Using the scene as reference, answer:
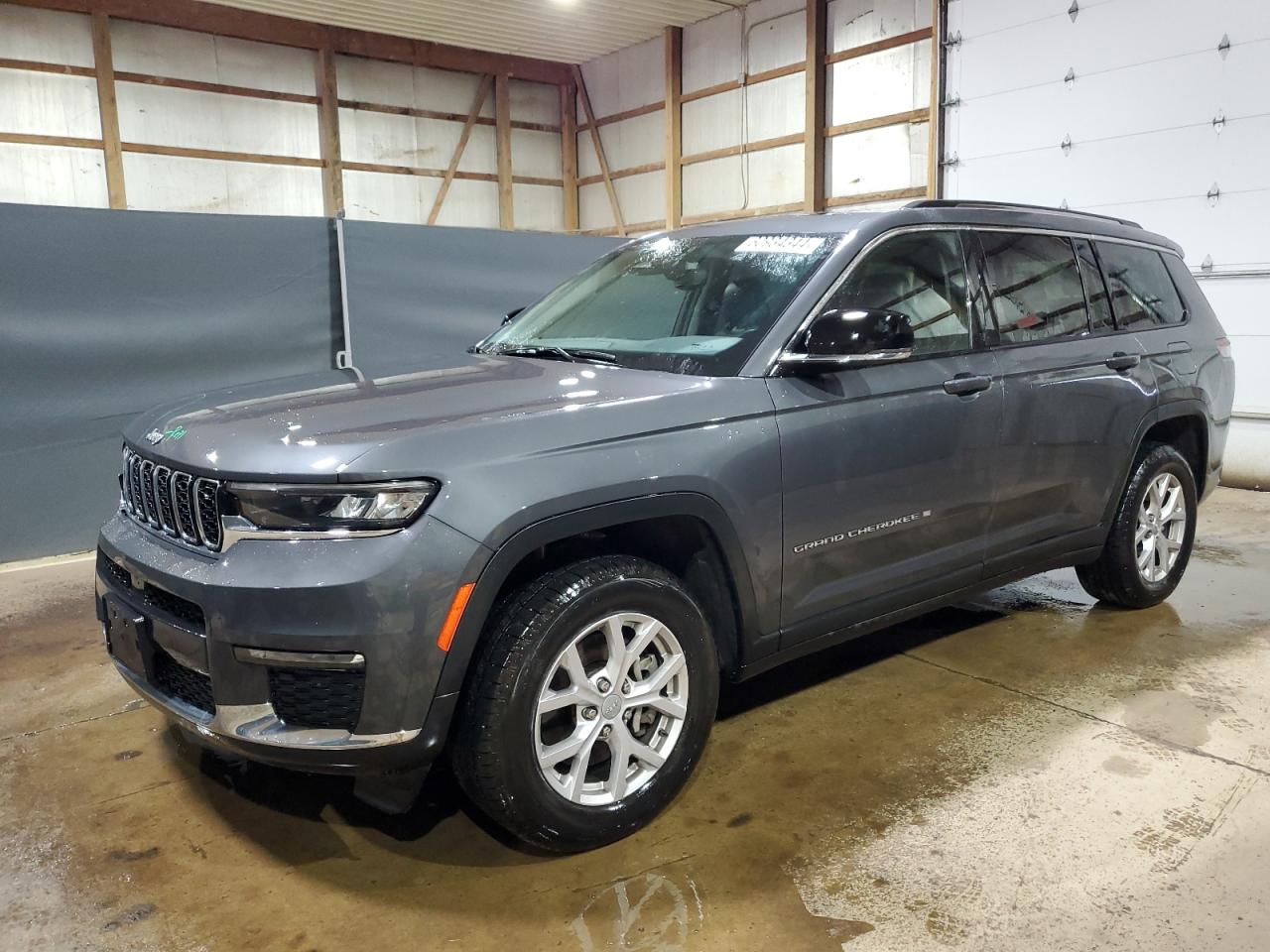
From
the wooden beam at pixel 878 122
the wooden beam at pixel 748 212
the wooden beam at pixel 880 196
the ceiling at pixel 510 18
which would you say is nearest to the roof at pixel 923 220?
the wooden beam at pixel 880 196

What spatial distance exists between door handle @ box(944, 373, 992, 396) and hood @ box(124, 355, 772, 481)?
81 cm

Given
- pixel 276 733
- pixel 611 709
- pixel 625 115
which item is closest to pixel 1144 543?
pixel 611 709

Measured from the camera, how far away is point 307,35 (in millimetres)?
13992

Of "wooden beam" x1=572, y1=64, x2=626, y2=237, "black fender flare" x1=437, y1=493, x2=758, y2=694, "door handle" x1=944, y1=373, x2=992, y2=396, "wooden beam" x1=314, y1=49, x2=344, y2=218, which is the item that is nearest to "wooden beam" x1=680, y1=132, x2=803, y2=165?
"wooden beam" x1=572, y1=64, x2=626, y2=237

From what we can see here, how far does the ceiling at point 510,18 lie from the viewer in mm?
13068

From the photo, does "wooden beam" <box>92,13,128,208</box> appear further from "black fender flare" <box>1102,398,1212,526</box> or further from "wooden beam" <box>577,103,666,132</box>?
"black fender flare" <box>1102,398,1212,526</box>

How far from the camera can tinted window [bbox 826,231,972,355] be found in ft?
10.1

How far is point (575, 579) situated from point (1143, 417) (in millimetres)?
2758

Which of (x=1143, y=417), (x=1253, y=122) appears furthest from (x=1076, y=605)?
(x=1253, y=122)

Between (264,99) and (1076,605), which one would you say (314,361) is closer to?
(1076,605)

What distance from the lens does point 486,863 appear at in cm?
247

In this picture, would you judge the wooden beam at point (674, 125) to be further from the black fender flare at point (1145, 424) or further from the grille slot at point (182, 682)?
the grille slot at point (182, 682)

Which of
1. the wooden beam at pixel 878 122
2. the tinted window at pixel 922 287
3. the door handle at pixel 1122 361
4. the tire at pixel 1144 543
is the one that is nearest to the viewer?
the tinted window at pixel 922 287

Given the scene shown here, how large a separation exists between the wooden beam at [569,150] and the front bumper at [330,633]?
1538cm
